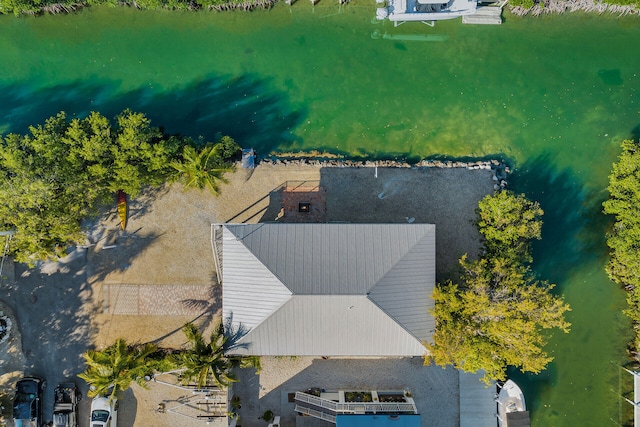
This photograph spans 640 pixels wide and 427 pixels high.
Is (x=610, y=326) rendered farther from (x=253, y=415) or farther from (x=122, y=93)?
(x=122, y=93)

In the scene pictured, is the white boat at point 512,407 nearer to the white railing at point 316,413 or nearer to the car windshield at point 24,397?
the white railing at point 316,413

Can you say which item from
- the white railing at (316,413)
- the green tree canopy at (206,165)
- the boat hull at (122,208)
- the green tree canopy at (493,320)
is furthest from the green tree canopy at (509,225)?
the boat hull at (122,208)

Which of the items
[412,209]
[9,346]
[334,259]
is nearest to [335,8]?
[412,209]

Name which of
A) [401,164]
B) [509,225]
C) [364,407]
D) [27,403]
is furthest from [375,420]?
[27,403]

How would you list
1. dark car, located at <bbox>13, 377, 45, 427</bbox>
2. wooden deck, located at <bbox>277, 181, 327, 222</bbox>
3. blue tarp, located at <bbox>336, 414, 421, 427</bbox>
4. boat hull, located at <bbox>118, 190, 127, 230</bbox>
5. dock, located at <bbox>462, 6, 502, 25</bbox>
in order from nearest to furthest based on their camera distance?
blue tarp, located at <bbox>336, 414, 421, 427</bbox> < dark car, located at <bbox>13, 377, 45, 427</bbox> < boat hull, located at <bbox>118, 190, 127, 230</bbox> < wooden deck, located at <bbox>277, 181, 327, 222</bbox> < dock, located at <bbox>462, 6, 502, 25</bbox>

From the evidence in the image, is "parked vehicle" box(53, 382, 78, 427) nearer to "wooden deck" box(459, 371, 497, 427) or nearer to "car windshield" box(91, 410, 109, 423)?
"car windshield" box(91, 410, 109, 423)

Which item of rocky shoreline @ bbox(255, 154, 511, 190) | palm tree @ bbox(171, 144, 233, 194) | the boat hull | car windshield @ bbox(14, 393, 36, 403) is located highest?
rocky shoreline @ bbox(255, 154, 511, 190)

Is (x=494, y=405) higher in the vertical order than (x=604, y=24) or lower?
lower

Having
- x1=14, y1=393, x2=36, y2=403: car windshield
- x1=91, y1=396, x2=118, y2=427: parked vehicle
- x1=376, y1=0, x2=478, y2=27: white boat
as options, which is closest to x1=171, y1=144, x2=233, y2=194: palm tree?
x1=376, y1=0, x2=478, y2=27: white boat
